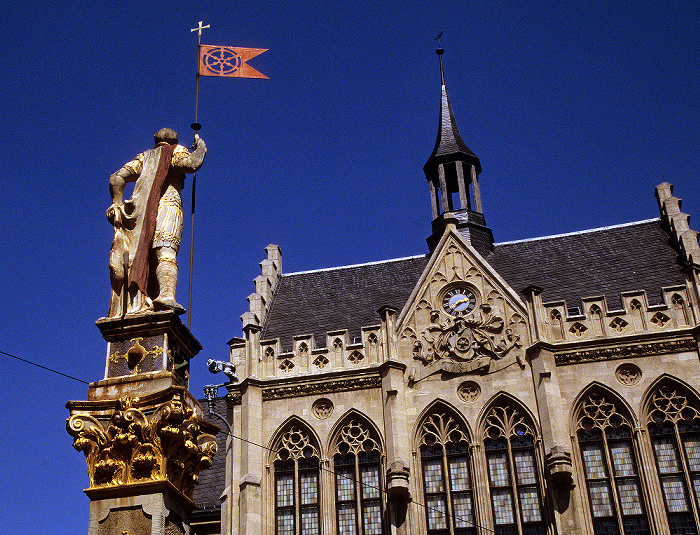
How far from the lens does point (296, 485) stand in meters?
27.4

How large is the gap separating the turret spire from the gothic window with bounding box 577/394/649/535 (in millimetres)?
9027

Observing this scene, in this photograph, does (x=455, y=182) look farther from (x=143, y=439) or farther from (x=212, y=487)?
(x=143, y=439)

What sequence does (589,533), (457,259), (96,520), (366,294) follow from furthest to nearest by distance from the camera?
(366,294), (457,259), (589,533), (96,520)

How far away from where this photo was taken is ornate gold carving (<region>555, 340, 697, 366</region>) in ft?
88.9

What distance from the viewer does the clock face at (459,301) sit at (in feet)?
96.2

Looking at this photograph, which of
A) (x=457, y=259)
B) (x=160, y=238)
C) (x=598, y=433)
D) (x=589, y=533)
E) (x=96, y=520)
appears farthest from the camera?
(x=457, y=259)

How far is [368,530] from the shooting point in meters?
26.3

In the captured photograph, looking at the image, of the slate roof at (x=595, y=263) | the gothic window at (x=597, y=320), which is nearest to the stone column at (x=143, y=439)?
the gothic window at (x=597, y=320)

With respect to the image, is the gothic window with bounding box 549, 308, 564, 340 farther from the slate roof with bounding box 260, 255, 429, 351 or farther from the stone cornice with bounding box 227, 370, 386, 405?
the slate roof with bounding box 260, 255, 429, 351

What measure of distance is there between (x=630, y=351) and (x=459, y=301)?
17.6ft

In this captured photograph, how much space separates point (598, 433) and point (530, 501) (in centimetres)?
278

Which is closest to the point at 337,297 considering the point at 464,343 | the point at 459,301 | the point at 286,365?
the point at 286,365

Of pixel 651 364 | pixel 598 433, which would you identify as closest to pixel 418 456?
pixel 598 433

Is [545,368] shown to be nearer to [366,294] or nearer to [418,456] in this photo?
[418,456]
